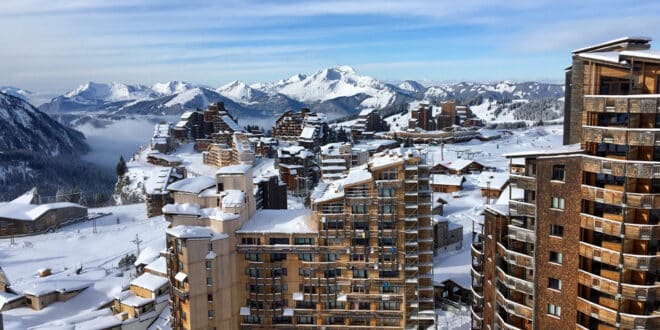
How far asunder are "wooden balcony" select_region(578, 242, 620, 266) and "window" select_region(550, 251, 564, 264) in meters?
1.16

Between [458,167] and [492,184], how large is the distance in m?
24.2

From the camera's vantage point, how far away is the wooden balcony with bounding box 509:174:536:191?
28219 millimetres

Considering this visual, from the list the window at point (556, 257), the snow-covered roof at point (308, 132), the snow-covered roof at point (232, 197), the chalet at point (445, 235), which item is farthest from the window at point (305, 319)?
the snow-covered roof at point (308, 132)

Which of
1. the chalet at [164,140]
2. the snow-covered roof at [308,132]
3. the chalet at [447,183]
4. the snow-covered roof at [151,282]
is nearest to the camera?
the snow-covered roof at [151,282]

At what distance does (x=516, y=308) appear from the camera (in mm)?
29562

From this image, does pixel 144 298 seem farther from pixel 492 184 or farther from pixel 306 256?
pixel 492 184

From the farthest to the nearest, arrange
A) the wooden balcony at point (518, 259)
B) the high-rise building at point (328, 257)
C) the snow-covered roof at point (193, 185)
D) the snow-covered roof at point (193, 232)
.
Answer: the snow-covered roof at point (193, 185)
the high-rise building at point (328, 257)
the snow-covered roof at point (193, 232)
the wooden balcony at point (518, 259)

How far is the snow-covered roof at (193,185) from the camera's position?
1922 inches

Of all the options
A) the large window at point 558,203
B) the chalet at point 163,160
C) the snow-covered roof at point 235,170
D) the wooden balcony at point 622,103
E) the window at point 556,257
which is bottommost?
the chalet at point 163,160

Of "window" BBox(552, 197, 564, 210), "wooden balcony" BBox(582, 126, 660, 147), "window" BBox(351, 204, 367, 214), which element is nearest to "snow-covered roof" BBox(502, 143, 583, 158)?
"wooden balcony" BBox(582, 126, 660, 147)

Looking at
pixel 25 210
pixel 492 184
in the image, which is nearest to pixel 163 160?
pixel 25 210

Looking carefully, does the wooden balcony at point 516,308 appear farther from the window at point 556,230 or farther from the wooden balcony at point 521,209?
the wooden balcony at point 521,209

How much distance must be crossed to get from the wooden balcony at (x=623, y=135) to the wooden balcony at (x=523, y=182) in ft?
11.7

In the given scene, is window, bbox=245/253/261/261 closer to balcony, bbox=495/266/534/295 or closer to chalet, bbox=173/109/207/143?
balcony, bbox=495/266/534/295
